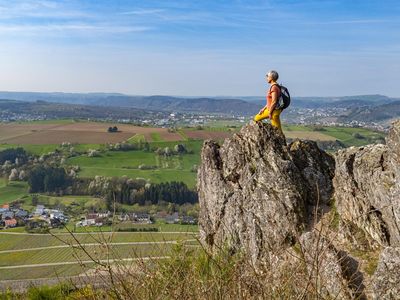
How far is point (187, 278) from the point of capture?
7.18 m

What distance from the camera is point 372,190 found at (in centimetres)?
1171

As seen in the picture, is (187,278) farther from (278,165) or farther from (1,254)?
(1,254)

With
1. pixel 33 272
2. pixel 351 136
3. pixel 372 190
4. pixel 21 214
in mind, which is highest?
pixel 372 190

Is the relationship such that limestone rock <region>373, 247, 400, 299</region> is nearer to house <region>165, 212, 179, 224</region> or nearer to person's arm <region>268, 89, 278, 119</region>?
person's arm <region>268, 89, 278, 119</region>

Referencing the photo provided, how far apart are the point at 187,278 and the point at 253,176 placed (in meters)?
8.47

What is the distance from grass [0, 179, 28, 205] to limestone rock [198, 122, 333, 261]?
267 feet

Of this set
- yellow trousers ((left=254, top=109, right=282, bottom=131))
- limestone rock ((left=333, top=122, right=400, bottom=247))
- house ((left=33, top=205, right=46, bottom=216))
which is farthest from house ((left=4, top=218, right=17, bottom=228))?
limestone rock ((left=333, top=122, right=400, bottom=247))

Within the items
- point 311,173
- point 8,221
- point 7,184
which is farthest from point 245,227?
point 7,184

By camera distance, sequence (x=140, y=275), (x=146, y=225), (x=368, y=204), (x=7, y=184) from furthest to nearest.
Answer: (x=7, y=184)
(x=146, y=225)
(x=368, y=204)
(x=140, y=275)

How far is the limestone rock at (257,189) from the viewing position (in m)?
13.9

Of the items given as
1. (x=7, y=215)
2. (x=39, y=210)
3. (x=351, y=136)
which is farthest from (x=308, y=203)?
(x=351, y=136)

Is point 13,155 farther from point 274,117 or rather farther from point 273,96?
point 273,96

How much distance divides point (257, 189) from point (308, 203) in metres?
1.72

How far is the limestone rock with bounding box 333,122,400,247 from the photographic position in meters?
10.8
